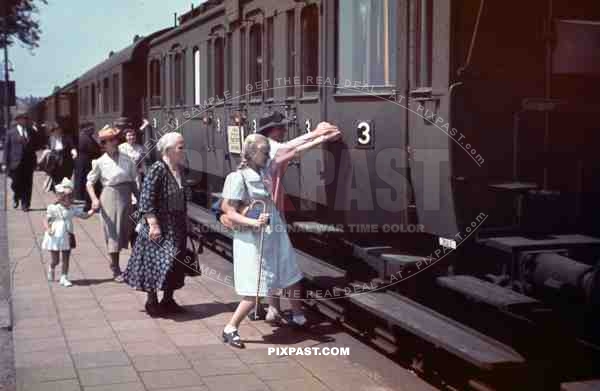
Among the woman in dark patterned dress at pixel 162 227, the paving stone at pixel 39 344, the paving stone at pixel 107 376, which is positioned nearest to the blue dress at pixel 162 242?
the woman in dark patterned dress at pixel 162 227

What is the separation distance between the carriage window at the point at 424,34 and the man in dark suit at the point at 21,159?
12.6 meters

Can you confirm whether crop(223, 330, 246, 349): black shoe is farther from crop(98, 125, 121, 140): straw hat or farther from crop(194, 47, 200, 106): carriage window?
crop(194, 47, 200, 106): carriage window

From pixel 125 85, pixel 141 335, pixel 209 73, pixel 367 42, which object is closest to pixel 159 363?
pixel 141 335

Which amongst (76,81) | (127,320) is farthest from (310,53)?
(76,81)

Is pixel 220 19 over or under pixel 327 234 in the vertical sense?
over

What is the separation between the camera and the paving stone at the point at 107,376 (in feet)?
20.1

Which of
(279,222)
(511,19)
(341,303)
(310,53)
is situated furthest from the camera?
(310,53)

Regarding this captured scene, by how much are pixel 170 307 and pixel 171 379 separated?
2.18 m

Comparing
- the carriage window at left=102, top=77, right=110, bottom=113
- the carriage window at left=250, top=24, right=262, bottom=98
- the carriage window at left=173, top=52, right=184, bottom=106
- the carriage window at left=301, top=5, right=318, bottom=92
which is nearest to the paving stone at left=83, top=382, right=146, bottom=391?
the carriage window at left=301, top=5, right=318, bottom=92

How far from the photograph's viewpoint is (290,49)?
9.29 metres

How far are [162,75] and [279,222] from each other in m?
10.3

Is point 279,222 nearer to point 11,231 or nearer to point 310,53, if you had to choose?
point 310,53

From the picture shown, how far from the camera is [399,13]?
6812 millimetres

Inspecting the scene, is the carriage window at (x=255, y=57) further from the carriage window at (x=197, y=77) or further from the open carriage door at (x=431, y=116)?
the open carriage door at (x=431, y=116)
